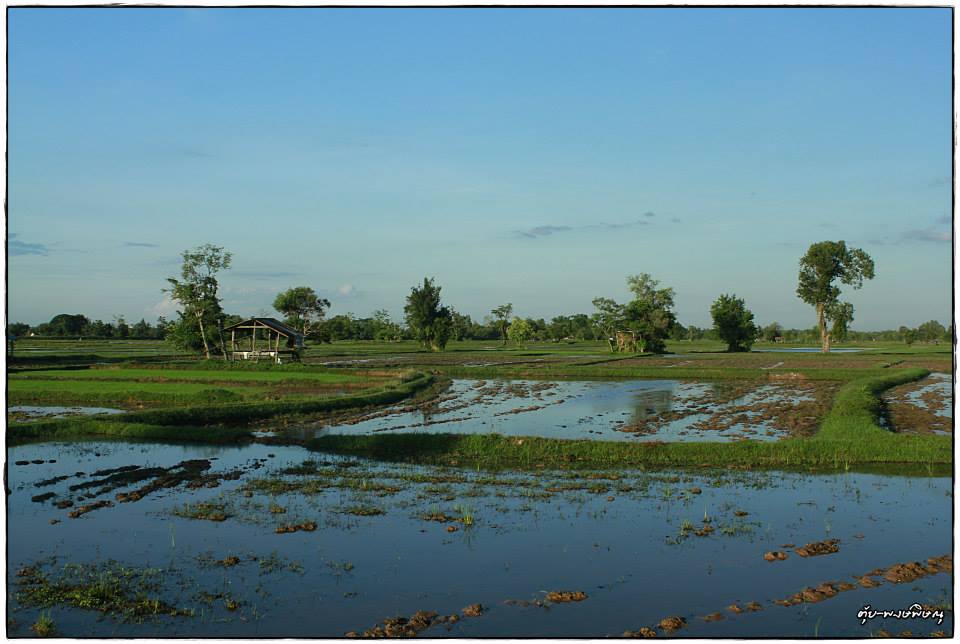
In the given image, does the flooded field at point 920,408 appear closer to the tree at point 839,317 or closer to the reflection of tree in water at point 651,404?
the reflection of tree in water at point 651,404

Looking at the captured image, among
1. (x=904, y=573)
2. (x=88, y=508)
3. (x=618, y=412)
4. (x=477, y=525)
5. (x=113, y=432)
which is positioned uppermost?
(x=113, y=432)

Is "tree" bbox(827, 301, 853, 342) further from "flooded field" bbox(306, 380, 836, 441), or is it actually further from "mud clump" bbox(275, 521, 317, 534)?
"mud clump" bbox(275, 521, 317, 534)

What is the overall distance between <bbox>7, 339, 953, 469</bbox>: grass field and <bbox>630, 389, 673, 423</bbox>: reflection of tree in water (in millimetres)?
5176

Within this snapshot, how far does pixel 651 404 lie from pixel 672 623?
67.7 ft

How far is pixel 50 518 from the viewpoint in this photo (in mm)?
11477

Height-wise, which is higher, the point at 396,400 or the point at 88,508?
the point at 396,400

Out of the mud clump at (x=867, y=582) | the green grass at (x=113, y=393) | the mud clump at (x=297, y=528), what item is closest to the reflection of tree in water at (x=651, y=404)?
the mud clump at (x=297, y=528)

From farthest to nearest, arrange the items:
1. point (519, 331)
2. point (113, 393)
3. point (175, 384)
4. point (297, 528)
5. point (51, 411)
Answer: point (519, 331), point (175, 384), point (113, 393), point (51, 411), point (297, 528)

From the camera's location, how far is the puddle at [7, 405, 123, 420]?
75.8ft

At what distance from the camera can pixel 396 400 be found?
94.3ft

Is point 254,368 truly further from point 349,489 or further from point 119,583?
point 119,583

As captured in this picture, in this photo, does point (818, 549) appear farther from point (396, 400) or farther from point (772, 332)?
point (772, 332)

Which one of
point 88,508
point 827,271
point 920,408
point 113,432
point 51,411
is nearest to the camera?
point 88,508

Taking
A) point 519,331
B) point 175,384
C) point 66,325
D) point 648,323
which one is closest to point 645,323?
point 648,323
